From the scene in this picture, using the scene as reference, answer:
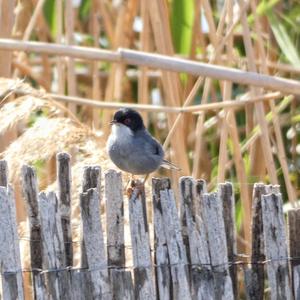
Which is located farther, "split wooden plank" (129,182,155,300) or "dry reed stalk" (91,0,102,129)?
"dry reed stalk" (91,0,102,129)

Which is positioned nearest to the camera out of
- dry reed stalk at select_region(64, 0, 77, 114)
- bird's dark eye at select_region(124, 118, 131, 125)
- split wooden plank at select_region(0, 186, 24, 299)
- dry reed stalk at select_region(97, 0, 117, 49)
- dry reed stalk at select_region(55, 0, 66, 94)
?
split wooden plank at select_region(0, 186, 24, 299)

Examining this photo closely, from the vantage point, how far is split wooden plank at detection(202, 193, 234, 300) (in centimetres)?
217

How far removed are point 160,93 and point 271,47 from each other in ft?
2.38

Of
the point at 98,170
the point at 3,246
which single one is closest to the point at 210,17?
the point at 98,170

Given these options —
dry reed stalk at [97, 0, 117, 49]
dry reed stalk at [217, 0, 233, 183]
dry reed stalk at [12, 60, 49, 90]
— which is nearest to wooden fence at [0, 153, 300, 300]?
dry reed stalk at [217, 0, 233, 183]

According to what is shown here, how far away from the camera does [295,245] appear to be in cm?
229

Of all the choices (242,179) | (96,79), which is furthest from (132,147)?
(96,79)

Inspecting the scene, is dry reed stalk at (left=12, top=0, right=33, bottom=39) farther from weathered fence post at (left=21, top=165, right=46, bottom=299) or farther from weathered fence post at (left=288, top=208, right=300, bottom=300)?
weathered fence post at (left=288, top=208, right=300, bottom=300)

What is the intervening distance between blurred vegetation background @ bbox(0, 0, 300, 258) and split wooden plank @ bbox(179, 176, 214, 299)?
540 mm

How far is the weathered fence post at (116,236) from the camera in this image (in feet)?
7.25

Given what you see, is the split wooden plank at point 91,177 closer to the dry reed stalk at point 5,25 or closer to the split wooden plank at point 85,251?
the split wooden plank at point 85,251

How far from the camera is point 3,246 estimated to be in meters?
2.14

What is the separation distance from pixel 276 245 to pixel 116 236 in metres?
0.38

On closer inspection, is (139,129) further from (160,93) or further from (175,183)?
(160,93)
